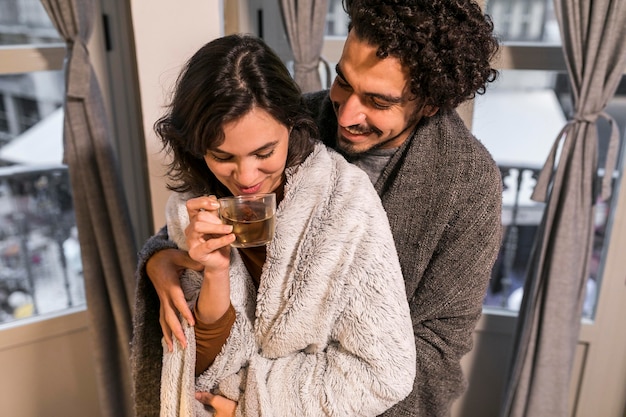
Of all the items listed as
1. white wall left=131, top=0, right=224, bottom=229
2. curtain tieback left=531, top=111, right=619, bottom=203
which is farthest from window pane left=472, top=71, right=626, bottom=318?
white wall left=131, top=0, right=224, bottom=229

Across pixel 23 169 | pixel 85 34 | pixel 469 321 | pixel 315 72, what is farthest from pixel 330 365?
pixel 23 169

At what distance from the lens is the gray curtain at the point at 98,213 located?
4.92 ft

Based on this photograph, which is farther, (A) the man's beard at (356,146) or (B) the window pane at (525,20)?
(B) the window pane at (525,20)

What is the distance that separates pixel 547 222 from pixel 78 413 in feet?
5.86

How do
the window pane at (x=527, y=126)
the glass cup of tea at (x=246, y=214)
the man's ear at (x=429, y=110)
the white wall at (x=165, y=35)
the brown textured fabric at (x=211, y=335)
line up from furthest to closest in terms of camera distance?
1. the window pane at (x=527, y=126)
2. the white wall at (x=165, y=35)
3. the man's ear at (x=429, y=110)
4. the brown textured fabric at (x=211, y=335)
5. the glass cup of tea at (x=246, y=214)

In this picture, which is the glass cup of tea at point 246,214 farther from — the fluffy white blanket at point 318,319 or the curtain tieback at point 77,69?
the curtain tieback at point 77,69

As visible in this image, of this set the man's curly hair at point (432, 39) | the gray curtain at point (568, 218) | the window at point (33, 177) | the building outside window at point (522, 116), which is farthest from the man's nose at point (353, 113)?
the window at point (33, 177)

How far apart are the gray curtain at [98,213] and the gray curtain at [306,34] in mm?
552

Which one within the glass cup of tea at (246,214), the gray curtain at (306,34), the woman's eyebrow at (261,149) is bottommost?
the glass cup of tea at (246,214)

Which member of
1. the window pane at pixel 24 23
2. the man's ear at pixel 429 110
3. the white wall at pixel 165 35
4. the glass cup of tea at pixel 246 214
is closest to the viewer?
the glass cup of tea at pixel 246 214

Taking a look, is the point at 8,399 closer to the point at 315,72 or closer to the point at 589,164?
the point at 315,72

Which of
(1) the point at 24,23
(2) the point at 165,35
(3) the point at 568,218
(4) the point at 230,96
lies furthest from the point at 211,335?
(1) the point at 24,23

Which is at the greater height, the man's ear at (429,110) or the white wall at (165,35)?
the white wall at (165,35)

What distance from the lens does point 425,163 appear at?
3.58ft
